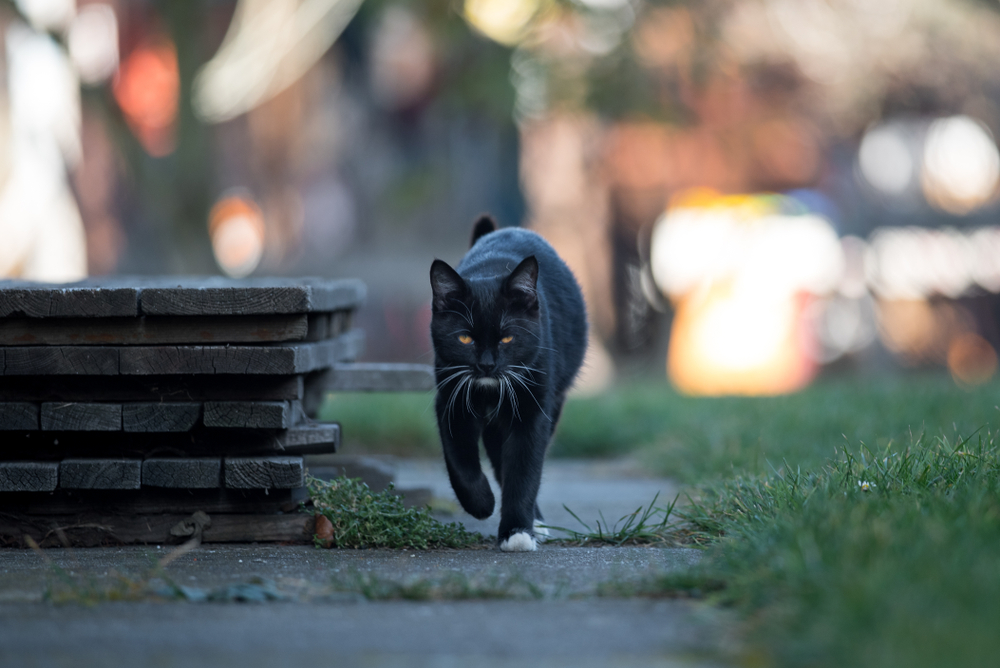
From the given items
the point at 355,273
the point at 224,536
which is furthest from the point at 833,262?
the point at 224,536

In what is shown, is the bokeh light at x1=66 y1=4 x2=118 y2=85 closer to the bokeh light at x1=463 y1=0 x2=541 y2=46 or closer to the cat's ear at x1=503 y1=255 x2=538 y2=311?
the bokeh light at x1=463 y1=0 x2=541 y2=46

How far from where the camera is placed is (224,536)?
310cm

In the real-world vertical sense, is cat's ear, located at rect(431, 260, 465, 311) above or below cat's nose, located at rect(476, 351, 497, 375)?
above

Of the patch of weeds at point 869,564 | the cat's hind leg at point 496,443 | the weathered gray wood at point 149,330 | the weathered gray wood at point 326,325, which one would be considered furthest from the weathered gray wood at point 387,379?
the patch of weeds at point 869,564

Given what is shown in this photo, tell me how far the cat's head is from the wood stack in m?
0.46

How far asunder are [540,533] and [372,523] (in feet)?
1.92

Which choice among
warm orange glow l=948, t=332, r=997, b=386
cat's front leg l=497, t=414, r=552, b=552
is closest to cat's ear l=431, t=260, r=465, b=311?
cat's front leg l=497, t=414, r=552, b=552

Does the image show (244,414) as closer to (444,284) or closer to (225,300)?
(225,300)

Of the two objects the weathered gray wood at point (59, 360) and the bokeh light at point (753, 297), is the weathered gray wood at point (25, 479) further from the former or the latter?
the bokeh light at point (753, 297)

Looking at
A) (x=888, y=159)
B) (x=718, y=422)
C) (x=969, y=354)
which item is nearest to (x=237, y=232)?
(x=888, y=159)

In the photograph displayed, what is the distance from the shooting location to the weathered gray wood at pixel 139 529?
9.96 ft

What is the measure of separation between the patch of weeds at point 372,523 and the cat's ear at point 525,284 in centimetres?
78

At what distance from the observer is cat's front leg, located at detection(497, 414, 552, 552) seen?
9.85 feet

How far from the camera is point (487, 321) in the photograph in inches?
127
